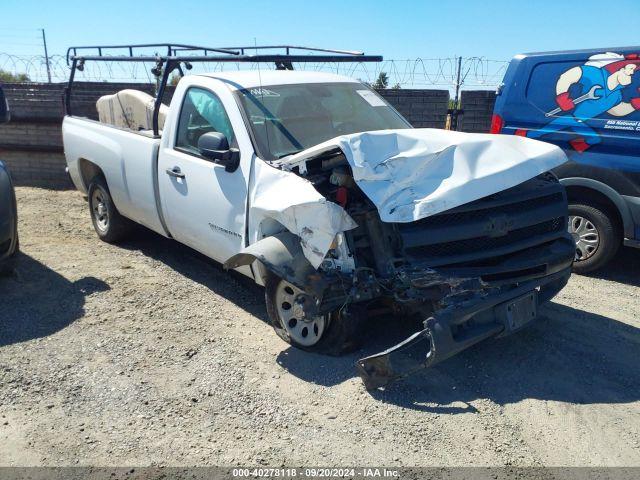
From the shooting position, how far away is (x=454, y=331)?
11.9 feet

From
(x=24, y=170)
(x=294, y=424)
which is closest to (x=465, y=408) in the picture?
(x=294, y=424)

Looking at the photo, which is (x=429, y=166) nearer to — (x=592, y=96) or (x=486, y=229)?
(x=486, y=229)

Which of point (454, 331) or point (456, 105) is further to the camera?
point (456, 105)

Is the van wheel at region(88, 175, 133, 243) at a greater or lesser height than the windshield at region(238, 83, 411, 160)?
lesser

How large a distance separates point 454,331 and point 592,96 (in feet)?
11.4

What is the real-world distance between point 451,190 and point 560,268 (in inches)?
48.0

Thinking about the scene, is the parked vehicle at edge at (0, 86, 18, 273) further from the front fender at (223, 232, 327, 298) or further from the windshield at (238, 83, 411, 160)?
the front fender at (223, 232, 327, 298)

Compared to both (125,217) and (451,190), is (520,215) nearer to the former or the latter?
(451,190)

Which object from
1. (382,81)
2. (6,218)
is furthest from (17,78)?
(6,218)

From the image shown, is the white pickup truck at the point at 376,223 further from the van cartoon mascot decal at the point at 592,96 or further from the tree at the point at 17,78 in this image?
the tree at the point at 17,78

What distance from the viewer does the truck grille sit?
3746 mm

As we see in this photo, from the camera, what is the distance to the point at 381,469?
10.0 ft

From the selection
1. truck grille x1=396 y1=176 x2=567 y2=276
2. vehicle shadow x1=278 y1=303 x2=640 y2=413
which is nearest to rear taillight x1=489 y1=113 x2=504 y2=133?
truck grille x1=396 y1=176 x2=567 y2=276

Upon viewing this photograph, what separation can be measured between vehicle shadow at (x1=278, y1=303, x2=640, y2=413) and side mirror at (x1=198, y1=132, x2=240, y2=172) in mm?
1456
